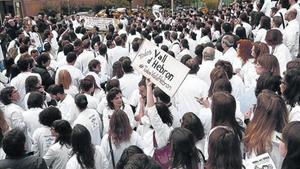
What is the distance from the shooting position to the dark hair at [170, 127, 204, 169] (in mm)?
3648

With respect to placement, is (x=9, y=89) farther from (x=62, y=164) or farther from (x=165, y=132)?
(x=165, y=132)

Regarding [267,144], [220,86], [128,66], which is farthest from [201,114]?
[128,66]

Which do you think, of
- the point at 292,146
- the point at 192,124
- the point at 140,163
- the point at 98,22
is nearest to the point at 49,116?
the point at 192,124

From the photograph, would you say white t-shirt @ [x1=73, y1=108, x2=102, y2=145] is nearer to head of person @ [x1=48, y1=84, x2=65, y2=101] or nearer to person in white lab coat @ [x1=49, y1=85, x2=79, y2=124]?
person in white lab coat @ [x1=49, y1=85, x2=79, y2=124]

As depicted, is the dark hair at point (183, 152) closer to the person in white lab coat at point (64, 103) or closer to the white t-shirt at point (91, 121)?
the white t-shirt at point (91, 121)

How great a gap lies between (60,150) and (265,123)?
2.21m

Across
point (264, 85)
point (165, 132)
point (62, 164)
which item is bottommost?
point (62, 164)

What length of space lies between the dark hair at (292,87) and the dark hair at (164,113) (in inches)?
52.1

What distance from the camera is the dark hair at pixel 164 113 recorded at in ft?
15.6

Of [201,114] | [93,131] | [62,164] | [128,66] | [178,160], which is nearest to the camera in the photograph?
[178,160]

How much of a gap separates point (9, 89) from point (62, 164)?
1822mm

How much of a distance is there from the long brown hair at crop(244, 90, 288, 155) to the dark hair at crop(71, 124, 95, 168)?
156 centimetres

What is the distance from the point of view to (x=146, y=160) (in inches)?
127

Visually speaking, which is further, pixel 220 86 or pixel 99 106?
pixel 99 106
